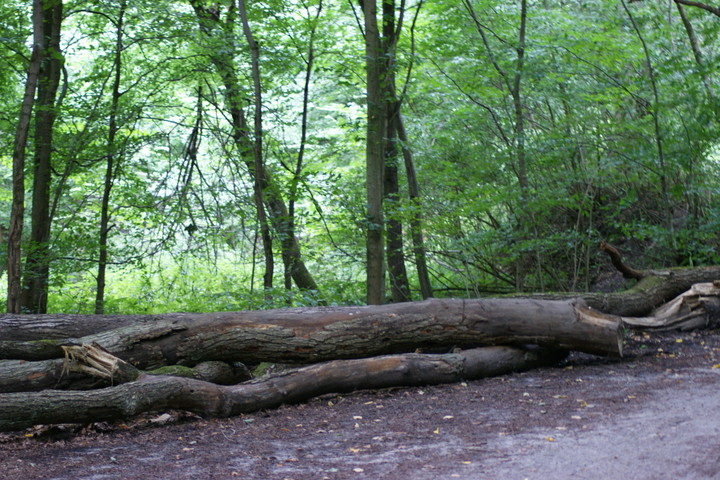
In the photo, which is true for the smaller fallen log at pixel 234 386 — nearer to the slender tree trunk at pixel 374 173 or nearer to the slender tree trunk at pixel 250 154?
the slender tree trunk at pixel 374 173

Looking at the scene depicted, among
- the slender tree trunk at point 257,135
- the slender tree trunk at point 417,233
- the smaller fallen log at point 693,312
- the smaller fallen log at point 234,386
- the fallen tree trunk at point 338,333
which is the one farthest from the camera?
the slender tree trunk at point 417,233

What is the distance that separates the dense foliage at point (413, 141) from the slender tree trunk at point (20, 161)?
4.40 feet

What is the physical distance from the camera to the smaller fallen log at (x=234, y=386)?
472 cm

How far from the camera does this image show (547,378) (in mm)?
6566

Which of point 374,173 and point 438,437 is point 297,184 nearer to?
point 374,173

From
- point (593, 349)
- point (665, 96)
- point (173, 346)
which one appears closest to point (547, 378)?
point (593, 349)

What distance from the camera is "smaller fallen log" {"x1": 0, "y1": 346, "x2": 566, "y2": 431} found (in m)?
4.72

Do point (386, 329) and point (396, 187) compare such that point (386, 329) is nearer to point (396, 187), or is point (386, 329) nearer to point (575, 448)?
point (575, 448)

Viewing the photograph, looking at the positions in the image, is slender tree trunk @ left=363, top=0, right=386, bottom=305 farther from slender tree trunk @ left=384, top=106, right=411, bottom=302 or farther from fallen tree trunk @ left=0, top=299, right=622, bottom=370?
fallen tree trunk @ left=0, top=299, right=622, bottom=370

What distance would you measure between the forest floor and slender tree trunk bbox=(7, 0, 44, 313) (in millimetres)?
3274

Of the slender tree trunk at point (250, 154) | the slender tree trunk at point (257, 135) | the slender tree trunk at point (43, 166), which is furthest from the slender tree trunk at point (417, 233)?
the slender tree trunk at point (43, 166)

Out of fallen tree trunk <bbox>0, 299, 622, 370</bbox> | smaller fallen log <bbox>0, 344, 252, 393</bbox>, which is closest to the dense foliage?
fallen tree trunk <bbox>0, 299, 622, 370</bbox>

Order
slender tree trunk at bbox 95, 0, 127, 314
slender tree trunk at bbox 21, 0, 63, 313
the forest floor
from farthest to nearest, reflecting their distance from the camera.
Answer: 1. slender tree trunk at bbox 95, 0, 127, 314
2. slender tree trunk at bbox 21, 0, 63, 313
3. the forest floor

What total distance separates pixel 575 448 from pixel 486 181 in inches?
342
